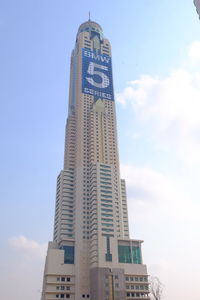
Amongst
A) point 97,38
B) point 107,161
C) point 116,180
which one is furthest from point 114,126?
point 97,38

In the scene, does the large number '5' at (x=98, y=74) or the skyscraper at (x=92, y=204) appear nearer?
the skyscraper at (x=92, y=204)

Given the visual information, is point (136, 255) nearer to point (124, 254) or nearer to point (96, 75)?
point (124, 254)

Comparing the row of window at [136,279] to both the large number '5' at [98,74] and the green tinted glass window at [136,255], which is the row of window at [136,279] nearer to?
the green tinted glass window at [136,255]

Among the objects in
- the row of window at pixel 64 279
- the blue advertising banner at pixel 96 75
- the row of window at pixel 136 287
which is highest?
the blue advertising banner at pixel 96 75

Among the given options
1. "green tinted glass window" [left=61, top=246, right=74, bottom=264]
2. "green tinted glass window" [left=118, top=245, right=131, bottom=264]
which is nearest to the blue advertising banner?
"green tinted glass window" [left=61, top=246, right=74, bottom=264]

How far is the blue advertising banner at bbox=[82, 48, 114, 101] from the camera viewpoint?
133 meters

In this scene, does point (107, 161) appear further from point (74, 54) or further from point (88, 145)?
point (74, 54)

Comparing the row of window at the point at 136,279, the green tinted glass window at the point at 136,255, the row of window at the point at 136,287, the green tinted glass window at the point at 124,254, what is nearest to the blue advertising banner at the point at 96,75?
the green tinted glass window at the point at 124,254

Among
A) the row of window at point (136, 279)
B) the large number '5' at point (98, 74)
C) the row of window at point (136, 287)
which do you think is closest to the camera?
the row of window at point (136, 287)

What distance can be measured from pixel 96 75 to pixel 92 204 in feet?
197

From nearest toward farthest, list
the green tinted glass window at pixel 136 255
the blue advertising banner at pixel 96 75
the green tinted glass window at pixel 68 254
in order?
1. the green tinted glass window at pixel 68 254
2. the green tinted glass window at pixel 136 255
3. the blue advertising banner at pixel 96 75

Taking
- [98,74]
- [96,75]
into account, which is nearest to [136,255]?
[96,75]

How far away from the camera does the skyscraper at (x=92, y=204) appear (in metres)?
92.8

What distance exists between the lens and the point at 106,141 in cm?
12600
